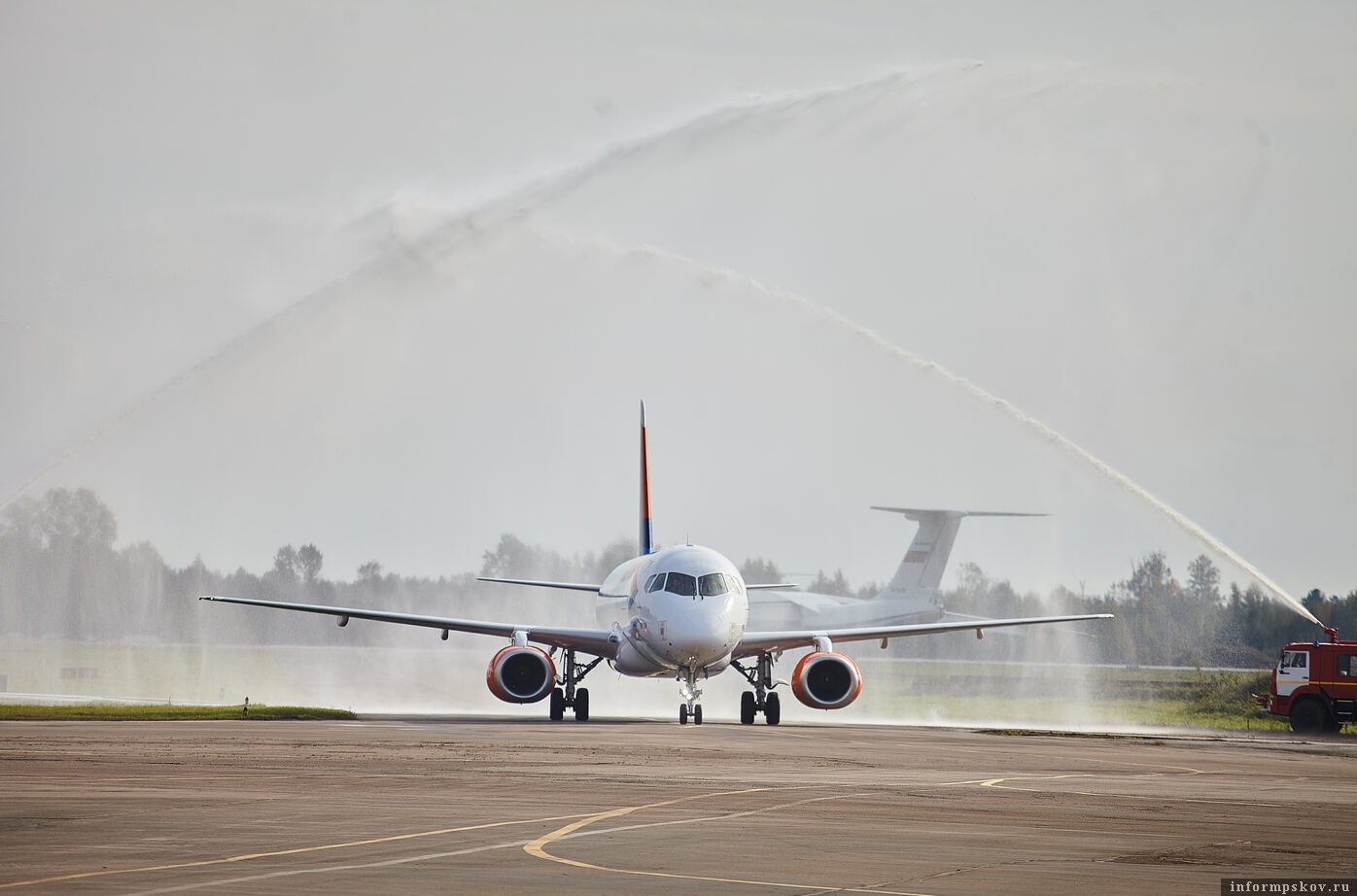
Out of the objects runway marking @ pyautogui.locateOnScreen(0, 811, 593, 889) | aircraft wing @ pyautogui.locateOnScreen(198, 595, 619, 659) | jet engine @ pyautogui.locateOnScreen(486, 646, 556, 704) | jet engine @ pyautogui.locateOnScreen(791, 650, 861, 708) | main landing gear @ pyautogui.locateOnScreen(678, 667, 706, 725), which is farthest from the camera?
aircraft wing @ pyautogui.locateOnScreen(198, 595, 619, 659)

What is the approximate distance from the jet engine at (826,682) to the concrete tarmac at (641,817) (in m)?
11.2

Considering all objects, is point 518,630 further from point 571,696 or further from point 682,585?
point 682,585

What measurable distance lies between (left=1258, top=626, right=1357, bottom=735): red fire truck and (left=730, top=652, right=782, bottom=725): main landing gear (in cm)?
1416

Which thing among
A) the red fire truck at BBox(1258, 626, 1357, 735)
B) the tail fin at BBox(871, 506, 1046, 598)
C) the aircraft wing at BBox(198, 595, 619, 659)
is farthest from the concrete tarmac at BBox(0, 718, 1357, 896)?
the tail fin at BBox(871, 506, 1046, 598)

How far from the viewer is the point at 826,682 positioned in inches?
1718

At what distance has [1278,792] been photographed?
22453 mm

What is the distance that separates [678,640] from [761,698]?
19.1 feet

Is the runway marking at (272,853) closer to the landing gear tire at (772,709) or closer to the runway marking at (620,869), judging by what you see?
the runway marking at (620,869)

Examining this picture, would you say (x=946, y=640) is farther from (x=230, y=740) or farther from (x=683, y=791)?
(x=683, y=791)

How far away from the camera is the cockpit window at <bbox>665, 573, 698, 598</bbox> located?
4116 cm

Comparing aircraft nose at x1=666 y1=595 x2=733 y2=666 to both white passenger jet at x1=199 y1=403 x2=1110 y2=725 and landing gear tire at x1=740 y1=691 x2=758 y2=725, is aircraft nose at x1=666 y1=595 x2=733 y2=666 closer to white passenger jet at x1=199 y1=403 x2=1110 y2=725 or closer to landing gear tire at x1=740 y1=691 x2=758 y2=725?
white passenger jet at x1=199 y1=403 x2=1110 y2=725

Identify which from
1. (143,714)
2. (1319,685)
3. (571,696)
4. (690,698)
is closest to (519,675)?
(571,696)

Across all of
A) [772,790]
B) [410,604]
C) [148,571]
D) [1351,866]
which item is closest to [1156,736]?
[772,790]

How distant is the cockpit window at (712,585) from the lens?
41.2m
